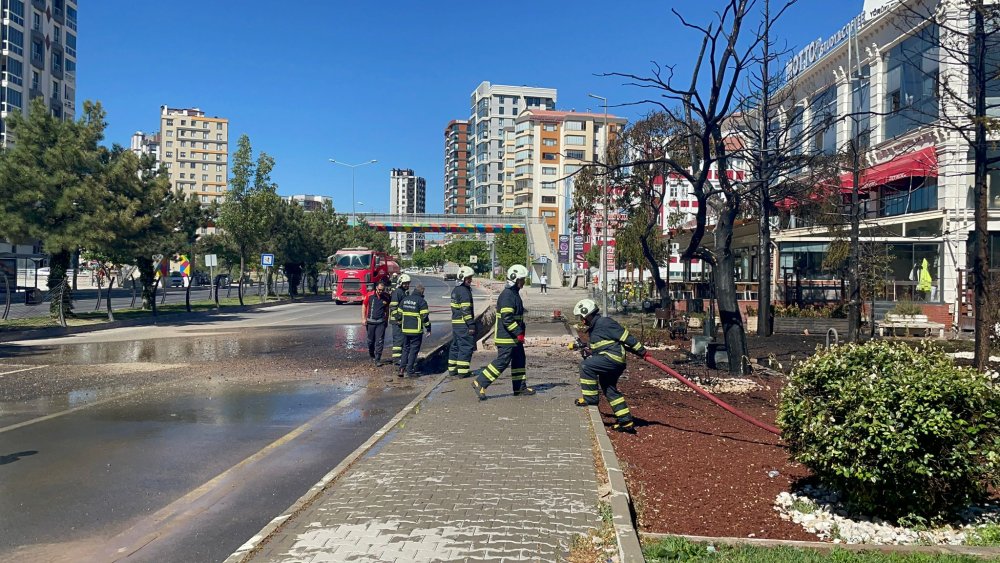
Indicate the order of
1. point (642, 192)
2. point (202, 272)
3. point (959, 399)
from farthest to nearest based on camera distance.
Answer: point (202, 272) → point (642, 192) → point (959, 399)

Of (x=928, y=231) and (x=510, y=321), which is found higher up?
(x=928, y=231)

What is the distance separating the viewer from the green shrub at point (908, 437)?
16.0 feet

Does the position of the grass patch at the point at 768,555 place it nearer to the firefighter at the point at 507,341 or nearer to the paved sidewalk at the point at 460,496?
the paved sidewalk at the point at 460,496

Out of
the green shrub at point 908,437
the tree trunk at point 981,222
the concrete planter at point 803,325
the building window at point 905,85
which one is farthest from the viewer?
the building window at point 905,85

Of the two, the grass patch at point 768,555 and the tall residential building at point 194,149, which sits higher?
the tall residential building at point 194,149

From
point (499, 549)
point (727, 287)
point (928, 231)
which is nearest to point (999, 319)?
point (727, 287)

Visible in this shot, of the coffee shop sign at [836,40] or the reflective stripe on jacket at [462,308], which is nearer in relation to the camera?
the reflective stripe on jacket at [462,308]

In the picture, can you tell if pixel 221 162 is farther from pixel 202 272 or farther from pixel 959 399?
pixel 959 399

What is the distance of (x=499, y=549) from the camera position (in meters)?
4.55

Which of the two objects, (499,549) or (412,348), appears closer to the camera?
(499,549)

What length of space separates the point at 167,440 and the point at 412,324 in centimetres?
504

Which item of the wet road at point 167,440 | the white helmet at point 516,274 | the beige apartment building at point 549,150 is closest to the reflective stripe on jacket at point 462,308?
the wet road at point 167,440

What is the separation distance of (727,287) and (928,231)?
1946cm

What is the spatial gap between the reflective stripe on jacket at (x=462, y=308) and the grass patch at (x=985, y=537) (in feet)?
25.8
